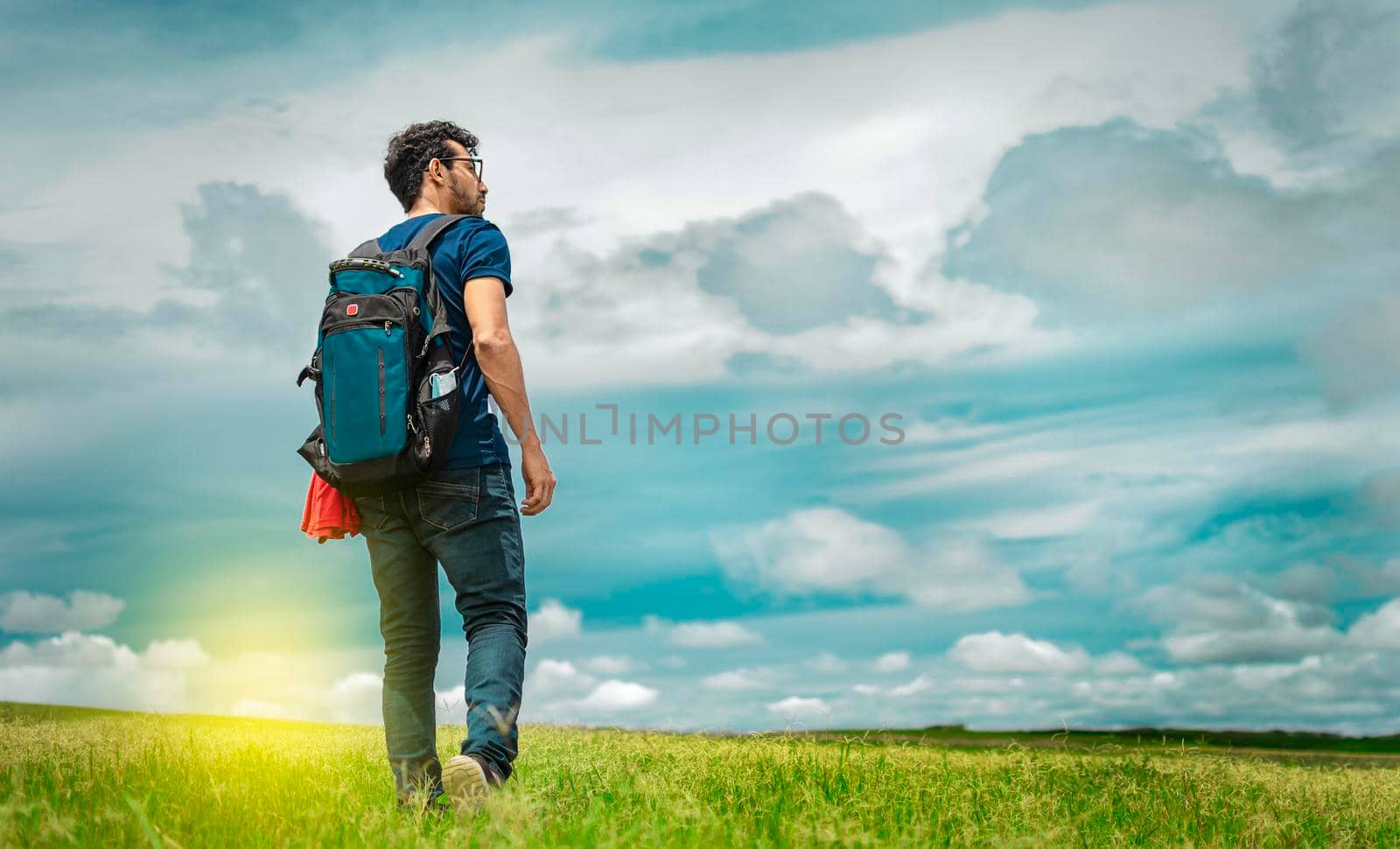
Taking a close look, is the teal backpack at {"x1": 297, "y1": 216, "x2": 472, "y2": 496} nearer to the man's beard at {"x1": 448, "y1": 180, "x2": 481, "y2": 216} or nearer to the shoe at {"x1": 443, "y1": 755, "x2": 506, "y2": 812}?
the man's beard at {"x1": 448, "y1": 180, "x2": 481, "y2": 216}

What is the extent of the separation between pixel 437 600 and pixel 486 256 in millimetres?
1716

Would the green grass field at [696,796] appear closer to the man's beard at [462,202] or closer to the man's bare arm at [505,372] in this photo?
the man's bare arm at [505,372]

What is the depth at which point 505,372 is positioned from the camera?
4.86m

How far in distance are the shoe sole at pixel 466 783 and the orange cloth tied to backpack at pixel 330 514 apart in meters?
1.43

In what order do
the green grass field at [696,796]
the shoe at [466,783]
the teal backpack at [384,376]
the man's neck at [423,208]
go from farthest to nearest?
1. the man's neck at [423,208]
2. the teal backpack at [384,376]
3. the shoe at [466,783]
4. the green grass field at [696,796]

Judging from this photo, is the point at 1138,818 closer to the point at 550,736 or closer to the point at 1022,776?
the point at 1022,776

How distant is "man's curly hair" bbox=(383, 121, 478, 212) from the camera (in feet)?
18.7

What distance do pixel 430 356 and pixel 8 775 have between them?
10.1 ft

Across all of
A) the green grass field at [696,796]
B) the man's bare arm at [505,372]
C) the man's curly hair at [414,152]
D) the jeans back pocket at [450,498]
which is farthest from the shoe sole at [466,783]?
the man's curly hair at [414,152]

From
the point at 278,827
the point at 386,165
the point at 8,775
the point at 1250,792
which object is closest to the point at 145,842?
the point at 278,827

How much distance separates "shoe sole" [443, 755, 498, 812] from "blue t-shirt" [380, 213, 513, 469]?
4.42 feet

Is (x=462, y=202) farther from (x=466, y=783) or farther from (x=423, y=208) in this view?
(x=466, y=783)

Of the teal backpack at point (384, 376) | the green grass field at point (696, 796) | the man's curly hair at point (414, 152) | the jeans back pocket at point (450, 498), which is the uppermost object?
the man's curly hair at point (414, 152)

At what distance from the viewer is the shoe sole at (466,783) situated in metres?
4.29
